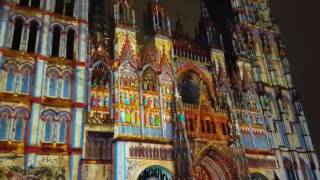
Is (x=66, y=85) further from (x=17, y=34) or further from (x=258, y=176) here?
(x=258, y=176)

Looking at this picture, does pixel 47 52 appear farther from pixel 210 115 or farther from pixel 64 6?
pixel 210 115

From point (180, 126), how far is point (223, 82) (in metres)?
10.3

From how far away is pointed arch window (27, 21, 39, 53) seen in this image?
25.2m

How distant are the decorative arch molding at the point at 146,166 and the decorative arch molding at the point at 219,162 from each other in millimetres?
4140

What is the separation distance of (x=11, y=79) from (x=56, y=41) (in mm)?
5628

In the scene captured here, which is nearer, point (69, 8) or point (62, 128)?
point (62, 128)

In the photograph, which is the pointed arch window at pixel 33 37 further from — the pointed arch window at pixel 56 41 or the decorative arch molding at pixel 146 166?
the decorative arch molding at pixel 146 166

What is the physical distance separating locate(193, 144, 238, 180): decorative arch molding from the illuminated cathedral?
0.10 metres

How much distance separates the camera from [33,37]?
84.4 feet

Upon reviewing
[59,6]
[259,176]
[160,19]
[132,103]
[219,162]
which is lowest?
[259,176]

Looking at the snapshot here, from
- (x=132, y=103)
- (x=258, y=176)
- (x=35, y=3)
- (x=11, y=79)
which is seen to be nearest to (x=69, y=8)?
(x=35, y=3)

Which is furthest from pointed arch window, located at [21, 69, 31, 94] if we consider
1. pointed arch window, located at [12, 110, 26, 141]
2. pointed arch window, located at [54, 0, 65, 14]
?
pointed arch window, located at [54, 0, 65, 14]

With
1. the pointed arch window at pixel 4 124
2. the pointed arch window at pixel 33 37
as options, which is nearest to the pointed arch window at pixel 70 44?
the pointed arch window at pixel 33 37

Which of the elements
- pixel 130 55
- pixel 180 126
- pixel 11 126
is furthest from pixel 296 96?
pixel 11 126
